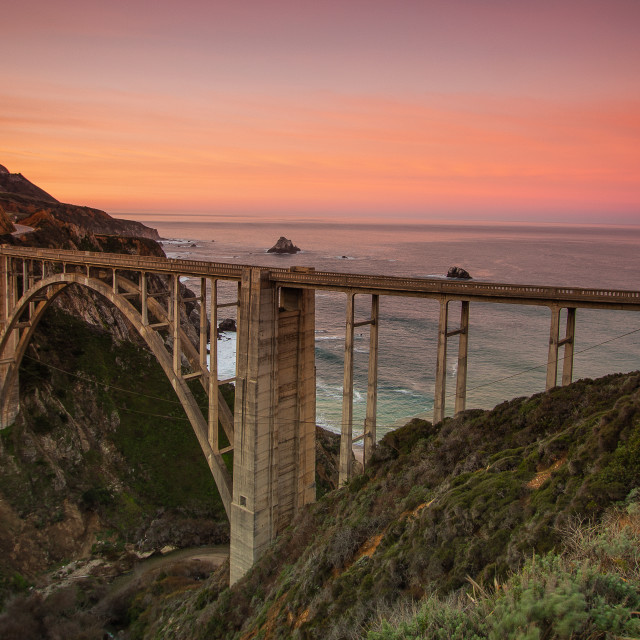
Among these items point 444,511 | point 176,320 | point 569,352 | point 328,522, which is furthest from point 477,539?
point 176,320

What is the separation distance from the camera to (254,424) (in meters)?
21.5

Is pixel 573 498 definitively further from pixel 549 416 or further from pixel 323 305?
pixel 323 305

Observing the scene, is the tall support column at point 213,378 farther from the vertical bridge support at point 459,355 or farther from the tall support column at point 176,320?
the vertical bridge support at point 459,355

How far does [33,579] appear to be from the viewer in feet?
87.7

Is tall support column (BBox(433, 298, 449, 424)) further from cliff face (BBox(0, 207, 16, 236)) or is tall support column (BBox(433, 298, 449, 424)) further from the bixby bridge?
cliff face (BBox(0, 207, 16, 236))

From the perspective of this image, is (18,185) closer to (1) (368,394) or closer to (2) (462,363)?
(1) (368,394)

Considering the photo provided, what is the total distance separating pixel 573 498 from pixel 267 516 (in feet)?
51.8

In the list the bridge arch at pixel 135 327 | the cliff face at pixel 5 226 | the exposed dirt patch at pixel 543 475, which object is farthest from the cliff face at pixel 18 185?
the exposed dirt patch at pixel 543 475

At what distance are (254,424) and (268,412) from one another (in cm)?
81

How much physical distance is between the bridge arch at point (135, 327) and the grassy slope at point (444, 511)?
480 cm

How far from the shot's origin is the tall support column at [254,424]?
2116 centimetres

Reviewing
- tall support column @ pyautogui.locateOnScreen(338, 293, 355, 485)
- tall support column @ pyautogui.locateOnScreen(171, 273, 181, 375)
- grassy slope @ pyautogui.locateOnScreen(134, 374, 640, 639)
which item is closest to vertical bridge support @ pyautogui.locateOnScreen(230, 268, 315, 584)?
grassy slope @ pyautogui.locateOnScreen(134, 374, 640, 639)

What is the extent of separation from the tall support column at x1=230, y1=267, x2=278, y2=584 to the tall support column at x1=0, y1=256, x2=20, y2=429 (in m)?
20.2

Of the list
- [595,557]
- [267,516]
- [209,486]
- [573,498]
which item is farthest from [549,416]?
[209,486]
